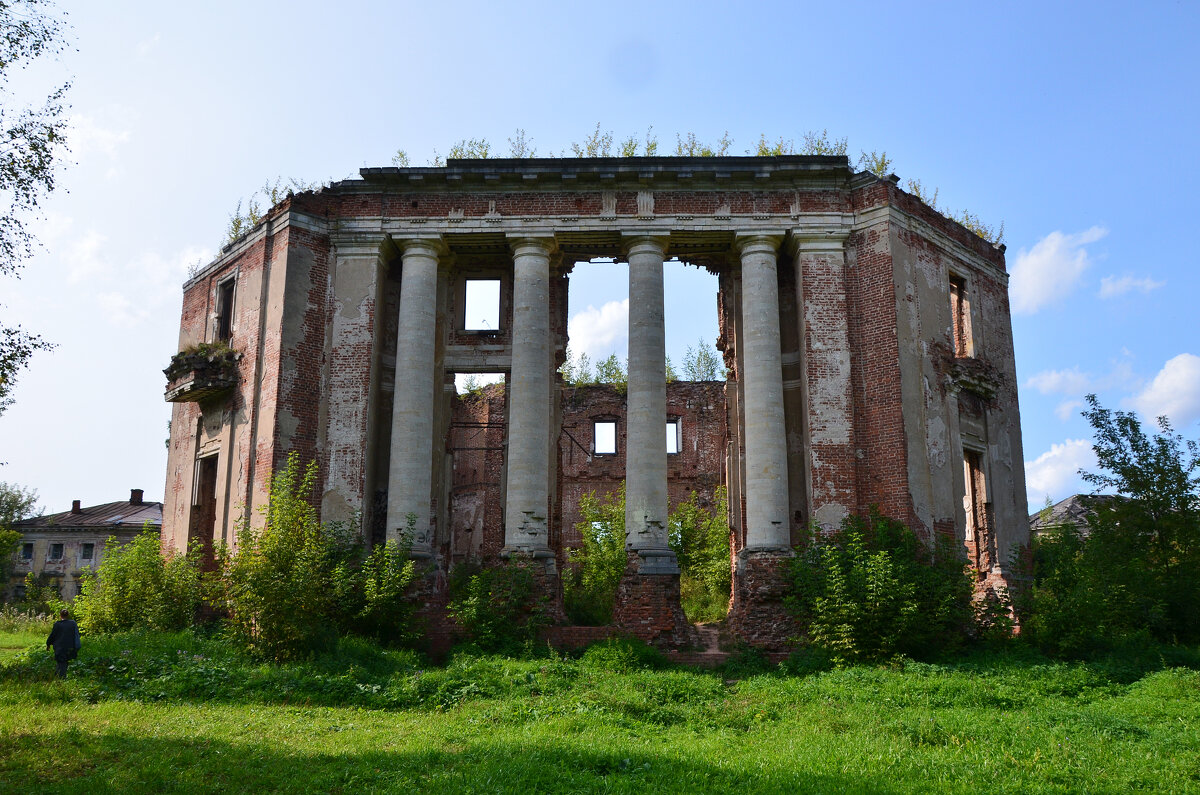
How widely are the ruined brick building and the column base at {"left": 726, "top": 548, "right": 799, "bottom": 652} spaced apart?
4 centimetres

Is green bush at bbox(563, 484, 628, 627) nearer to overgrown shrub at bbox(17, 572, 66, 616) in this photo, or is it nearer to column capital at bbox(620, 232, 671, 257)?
column capital at bbox(620, 232, 671, 257)

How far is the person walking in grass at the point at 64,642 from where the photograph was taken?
38.9ft

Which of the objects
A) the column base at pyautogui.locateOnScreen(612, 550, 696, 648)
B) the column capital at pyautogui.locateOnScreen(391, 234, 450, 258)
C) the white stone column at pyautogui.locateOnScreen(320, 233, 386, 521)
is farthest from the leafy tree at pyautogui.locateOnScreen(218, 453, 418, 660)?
the column capital at pyautogui.locateOnScreen(391, 234, 450, 258)

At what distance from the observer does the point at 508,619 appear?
14.2 m

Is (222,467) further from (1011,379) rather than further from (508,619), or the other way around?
(1011,379)

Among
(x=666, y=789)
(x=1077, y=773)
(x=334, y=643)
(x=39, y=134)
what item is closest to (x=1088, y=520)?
(x=1077, y=773)

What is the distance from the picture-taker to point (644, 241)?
1658cm

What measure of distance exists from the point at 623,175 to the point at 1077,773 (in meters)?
11.9

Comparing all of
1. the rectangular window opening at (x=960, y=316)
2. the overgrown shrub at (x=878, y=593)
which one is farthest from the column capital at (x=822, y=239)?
the overgrown shrub at (x=878, y=593)

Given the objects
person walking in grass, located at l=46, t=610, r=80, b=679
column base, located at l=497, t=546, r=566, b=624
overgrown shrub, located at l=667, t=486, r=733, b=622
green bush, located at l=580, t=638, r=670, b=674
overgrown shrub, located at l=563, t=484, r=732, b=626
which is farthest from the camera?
overgrown shrub, located at l=667, t=486, r=733, b=622

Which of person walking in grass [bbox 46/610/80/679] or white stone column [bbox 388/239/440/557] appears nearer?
person walking in grass [bbox 46/610/80/679]

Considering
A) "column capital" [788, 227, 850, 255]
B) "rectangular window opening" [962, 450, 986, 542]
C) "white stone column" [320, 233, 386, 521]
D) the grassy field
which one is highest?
"column capital" [788, 227, 850, 255]

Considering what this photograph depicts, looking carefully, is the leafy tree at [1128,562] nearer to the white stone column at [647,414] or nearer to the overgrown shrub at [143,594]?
the white stone column at [647,414]

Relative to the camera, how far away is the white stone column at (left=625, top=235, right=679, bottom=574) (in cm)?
1512
